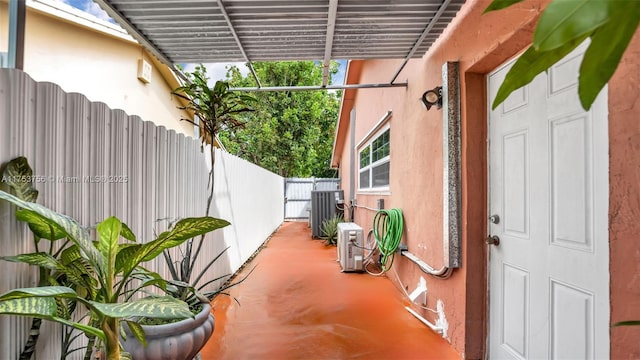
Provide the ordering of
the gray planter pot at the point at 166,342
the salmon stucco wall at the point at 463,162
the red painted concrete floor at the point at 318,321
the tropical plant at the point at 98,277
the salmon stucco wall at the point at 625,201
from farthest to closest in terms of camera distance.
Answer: the red painted concrete floor at the point at 318,321 → the salmon stucco wall at the point at 463,162 → the gray planter pot at the point at 166,342 → the salmon stucco wall at the point at 625,201 → the tropical plant at the point at 98,277

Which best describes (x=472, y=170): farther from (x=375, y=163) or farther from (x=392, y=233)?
(x=375, y=163)

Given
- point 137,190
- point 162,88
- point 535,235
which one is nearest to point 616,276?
point 535,235

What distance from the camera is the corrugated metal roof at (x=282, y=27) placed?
2090mm

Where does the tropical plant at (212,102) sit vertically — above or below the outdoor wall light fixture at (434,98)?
below

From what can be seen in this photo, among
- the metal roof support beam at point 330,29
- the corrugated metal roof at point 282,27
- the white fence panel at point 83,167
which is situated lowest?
the white fence panel at point 83,167

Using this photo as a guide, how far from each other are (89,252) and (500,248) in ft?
7.91

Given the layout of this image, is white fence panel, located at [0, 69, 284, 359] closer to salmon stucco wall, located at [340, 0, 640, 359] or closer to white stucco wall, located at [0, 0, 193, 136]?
salmon stucco wall, located at [340, 0, 640, 359]

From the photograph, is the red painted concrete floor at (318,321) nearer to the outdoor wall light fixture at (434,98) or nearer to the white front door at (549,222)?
the white front door at (549,222)

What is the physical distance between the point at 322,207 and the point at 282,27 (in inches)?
255

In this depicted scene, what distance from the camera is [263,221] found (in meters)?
6.88

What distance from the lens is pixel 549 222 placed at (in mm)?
1645

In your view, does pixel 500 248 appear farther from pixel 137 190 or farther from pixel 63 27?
pixel 63 27

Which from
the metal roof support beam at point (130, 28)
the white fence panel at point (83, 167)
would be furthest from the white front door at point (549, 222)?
the metal roof support beam at point (130, 28)

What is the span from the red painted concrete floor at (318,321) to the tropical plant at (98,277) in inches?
52.9
